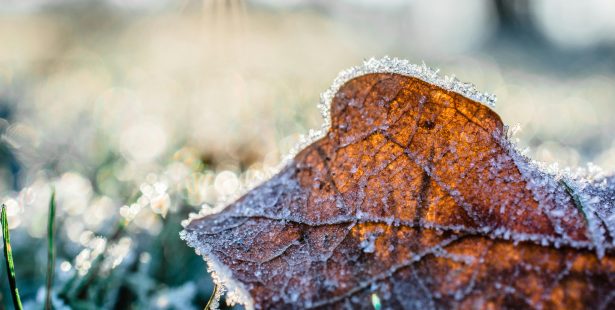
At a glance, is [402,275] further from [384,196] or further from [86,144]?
[86,144]

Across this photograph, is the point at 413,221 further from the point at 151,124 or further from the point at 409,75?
the point at 151,124

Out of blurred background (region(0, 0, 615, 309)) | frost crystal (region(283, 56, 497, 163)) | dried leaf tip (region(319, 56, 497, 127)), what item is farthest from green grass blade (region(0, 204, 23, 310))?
dried leaf tip (region(319, 56, 497, 127))

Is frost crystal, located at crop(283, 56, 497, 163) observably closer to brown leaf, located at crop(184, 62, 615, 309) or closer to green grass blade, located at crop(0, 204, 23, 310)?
brown leaf, located at crop(184, 62, 615, 309)

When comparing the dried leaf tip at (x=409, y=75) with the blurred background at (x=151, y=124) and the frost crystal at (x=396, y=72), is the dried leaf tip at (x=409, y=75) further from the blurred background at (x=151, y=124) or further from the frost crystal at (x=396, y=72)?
the blurred background at (x=151, y=124)

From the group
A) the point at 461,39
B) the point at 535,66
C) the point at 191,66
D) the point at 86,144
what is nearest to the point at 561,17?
the point at 461,39

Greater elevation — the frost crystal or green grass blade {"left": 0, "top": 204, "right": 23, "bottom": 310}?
the frost crystal

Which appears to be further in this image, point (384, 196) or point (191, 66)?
point (191, 66)
